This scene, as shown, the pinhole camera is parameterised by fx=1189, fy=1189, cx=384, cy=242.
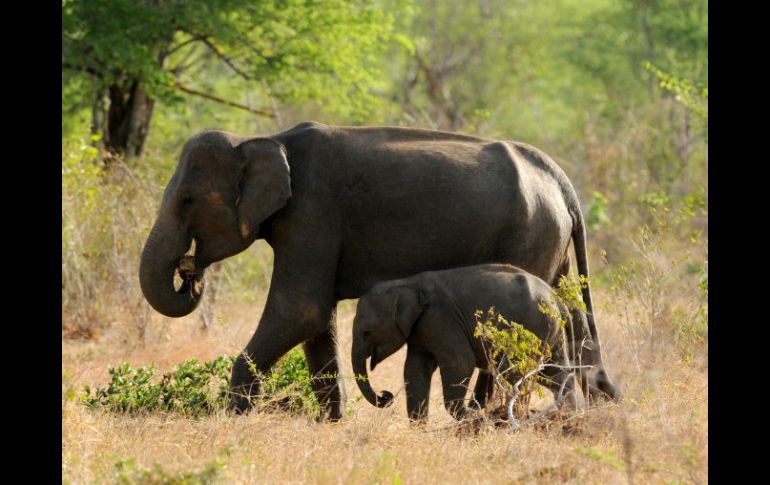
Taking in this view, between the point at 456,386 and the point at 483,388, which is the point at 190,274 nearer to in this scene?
the point at 456,386

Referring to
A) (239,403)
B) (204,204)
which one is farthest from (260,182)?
(239,403)

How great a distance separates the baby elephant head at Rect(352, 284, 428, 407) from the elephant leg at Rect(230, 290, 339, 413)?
0.30 m

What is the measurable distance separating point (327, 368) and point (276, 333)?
81 centimetres

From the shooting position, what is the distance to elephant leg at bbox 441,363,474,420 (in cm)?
796

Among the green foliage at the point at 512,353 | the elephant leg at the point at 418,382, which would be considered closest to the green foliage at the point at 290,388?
the elephant leg at the point at 418,382

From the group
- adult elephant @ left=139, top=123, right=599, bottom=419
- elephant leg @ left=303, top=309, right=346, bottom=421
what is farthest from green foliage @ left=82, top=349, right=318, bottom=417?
adult elephant @ left=139, top=123, right=599, bottom=419

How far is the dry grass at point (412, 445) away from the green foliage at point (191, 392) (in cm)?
17

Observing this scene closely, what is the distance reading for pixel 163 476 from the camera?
19.2 ft

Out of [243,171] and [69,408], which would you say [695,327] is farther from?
[69,408]

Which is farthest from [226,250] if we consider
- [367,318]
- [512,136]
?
[512,136]

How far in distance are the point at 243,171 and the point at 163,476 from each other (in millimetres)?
3162

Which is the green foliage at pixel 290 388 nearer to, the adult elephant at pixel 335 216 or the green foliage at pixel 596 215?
the adult elephant at pixel 335 216

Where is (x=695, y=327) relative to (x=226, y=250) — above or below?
below

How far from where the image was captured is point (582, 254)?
902 cm
